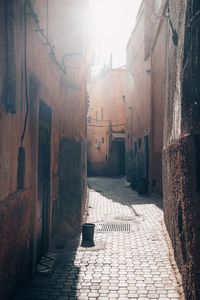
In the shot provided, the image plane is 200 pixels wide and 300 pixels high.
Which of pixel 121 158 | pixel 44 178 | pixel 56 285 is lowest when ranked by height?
pixel 56 285

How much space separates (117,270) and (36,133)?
2.97 m

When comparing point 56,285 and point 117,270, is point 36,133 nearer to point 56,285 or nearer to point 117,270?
point 56,285

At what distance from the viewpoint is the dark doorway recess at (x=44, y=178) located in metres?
7.14

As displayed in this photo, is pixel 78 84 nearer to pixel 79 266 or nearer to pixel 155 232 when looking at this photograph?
pixel 155 232

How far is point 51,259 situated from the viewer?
6980 mm

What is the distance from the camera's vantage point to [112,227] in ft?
33.6

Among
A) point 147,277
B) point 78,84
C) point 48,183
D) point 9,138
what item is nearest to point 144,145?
point 78,84

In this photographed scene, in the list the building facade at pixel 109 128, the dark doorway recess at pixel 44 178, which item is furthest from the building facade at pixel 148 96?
the dark doorway recess at pixel 44 178

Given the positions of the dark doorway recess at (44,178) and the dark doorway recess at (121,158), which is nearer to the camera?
the dark doorway recess at (44,178)

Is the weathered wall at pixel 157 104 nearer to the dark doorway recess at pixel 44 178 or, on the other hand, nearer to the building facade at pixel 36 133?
the building facade at pixel 36 133

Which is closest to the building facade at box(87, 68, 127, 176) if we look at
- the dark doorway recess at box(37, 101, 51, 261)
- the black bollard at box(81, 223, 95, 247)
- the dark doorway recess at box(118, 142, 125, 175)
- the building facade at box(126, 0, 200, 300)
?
the dark doorway recess at box(118, 142, 125, 175)

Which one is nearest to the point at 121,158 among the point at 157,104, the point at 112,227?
the point at 157,104

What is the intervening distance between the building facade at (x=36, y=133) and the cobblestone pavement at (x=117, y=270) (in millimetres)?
536

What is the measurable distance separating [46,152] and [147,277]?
11.1 feet
